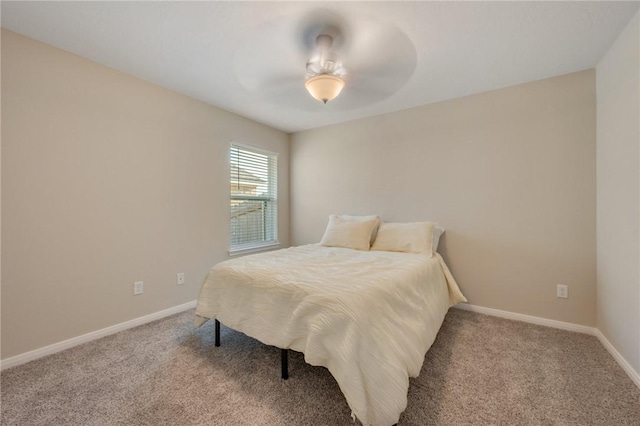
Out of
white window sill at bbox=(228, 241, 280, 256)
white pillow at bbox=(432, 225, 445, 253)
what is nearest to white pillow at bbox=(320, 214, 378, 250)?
white pillow at bbox=(432, 225, 445, 253)

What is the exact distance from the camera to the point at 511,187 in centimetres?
251

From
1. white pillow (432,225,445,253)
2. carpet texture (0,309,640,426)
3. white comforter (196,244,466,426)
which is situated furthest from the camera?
white pillow (432,225,445,253)

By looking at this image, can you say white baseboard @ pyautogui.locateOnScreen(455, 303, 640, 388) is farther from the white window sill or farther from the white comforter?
the white window sill

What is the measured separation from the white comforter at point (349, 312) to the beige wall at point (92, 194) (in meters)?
0.93

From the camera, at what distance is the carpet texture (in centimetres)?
133

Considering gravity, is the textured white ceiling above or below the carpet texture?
above

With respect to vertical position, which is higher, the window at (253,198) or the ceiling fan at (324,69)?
the ceiling fan at (324,69)

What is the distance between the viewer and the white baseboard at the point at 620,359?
1573 mm

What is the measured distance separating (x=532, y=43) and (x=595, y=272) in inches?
75.7

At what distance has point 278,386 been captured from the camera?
1.56m

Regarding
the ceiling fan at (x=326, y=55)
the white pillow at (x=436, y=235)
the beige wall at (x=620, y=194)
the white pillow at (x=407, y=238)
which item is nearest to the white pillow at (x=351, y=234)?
the white pillow at (x=407, y=238)

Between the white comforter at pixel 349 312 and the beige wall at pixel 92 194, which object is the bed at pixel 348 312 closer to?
the white comforter at pixel 349 312

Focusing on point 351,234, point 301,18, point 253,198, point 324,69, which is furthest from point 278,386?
point 253,198

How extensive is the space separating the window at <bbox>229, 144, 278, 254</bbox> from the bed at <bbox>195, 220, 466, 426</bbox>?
130 cm
